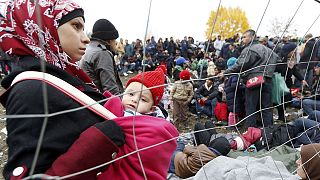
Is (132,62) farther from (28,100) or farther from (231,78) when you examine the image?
(28,100)

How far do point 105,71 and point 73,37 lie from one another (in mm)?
1086

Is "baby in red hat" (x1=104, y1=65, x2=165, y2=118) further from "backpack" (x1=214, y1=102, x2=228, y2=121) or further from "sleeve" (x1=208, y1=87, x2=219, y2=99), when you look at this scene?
"sleeve" (x1=208, y1=87, x2=219, y2=99)

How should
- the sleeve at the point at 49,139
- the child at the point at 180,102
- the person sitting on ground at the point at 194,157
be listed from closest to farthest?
the sleeve at the point at 49,139 < the person sitting on ground at the point at 194,157 < the child at the point at 180,102

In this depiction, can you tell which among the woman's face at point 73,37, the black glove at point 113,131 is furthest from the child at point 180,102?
the black glove at point 113,131

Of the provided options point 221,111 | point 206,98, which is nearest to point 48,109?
point 221,111

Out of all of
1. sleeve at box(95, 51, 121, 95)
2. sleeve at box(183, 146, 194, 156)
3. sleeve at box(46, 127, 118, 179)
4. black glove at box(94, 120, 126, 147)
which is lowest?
sleeve at box(183, 146, 194, 156)

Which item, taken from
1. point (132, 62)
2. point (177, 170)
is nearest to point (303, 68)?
point (177, 170)

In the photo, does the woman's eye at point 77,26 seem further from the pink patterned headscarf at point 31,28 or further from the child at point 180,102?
the child at point 180,102

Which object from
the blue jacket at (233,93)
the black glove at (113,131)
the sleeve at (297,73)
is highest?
the black glove at (113,131)

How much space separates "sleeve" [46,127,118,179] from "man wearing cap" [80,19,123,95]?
4.15 feet

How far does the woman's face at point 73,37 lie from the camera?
2.83ft

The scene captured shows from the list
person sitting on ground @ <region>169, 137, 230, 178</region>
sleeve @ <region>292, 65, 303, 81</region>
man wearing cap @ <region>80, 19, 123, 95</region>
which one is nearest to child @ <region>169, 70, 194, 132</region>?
A: person sitting on ground @ <region>169, 137, 230, 178</region>

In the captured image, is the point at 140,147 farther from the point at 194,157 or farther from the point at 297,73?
the point at 297,73

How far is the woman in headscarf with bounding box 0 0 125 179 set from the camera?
66 cm
